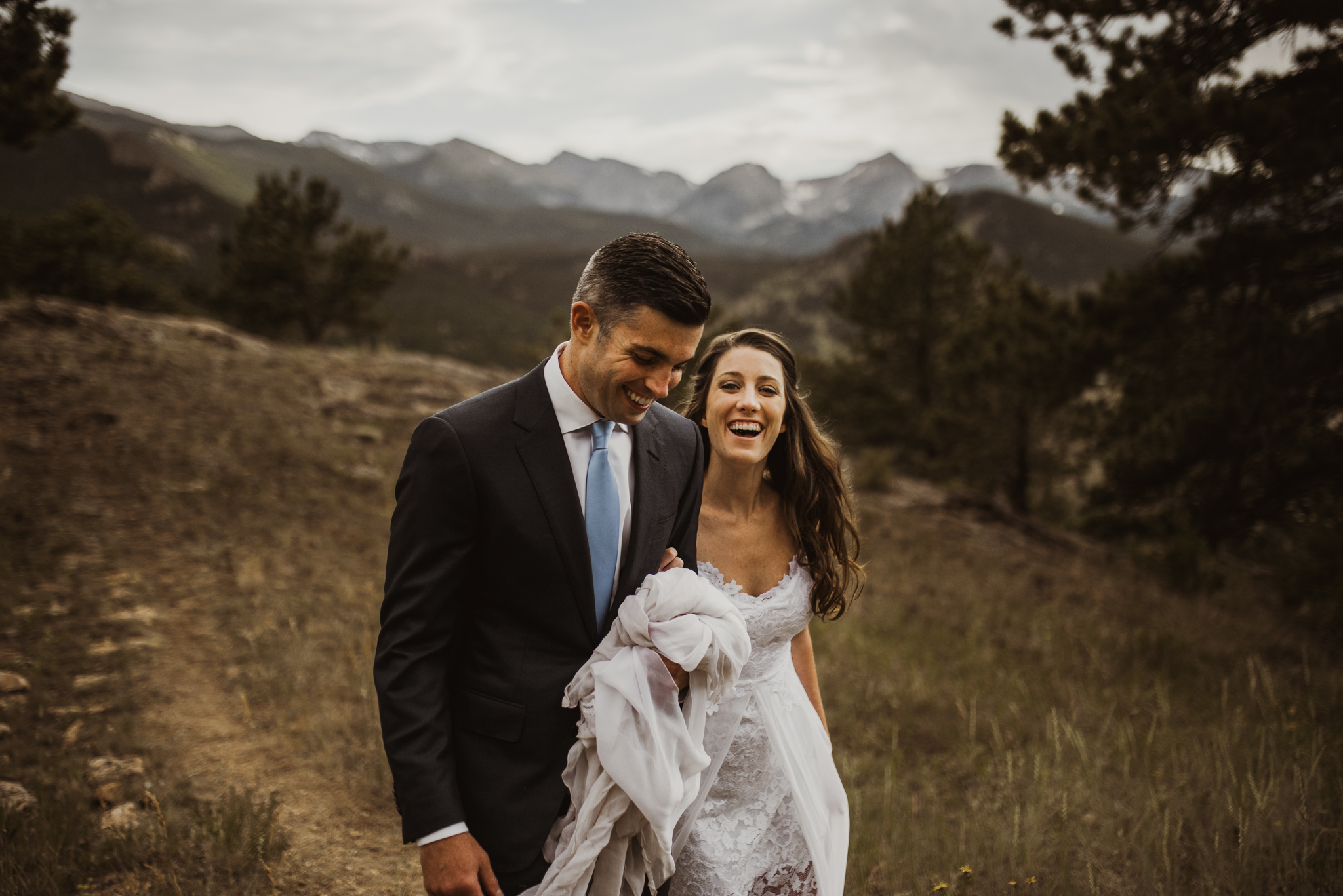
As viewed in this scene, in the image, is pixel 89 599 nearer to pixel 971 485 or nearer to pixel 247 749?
pixel 247 749

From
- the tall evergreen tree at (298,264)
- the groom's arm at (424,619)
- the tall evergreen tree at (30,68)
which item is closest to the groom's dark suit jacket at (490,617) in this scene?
the groom's arm at (424,619)

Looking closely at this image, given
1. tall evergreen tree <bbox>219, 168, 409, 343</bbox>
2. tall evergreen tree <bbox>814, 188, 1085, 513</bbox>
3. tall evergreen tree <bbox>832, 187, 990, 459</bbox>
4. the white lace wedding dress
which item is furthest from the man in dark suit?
tall evergreen tree <bbox>219, 168, 409, 343</bbox>

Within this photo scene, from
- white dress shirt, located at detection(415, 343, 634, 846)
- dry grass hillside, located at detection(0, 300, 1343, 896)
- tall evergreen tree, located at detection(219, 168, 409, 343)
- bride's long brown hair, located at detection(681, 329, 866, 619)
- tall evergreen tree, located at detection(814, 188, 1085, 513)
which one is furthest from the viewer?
tall evergreen tree, located at detection(219, 168, 409, 343)

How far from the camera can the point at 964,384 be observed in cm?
1553

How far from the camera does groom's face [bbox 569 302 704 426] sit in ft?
5.32

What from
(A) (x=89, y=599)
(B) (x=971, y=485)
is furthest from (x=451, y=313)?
(A) (x=89, y=599)

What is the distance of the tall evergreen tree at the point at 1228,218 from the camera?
5977 mm

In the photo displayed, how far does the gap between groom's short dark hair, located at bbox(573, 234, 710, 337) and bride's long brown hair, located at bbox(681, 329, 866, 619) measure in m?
0.96

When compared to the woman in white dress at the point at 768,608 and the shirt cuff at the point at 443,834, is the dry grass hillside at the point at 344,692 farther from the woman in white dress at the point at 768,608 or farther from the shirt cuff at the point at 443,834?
the shirt cuff at the point at 443,834

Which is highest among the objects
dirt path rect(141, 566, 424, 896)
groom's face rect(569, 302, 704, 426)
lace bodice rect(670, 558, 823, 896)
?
groom's face rect(569, 302, 704, 426)

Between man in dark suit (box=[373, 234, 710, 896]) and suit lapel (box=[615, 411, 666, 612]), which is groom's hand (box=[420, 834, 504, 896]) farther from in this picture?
suit lapel (box=[615, 411, 666, 612])

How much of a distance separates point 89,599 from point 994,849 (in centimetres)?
710

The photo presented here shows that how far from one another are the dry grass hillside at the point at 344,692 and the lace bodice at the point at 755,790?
1119 millimetres

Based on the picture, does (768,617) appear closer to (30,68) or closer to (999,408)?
(30,68)
